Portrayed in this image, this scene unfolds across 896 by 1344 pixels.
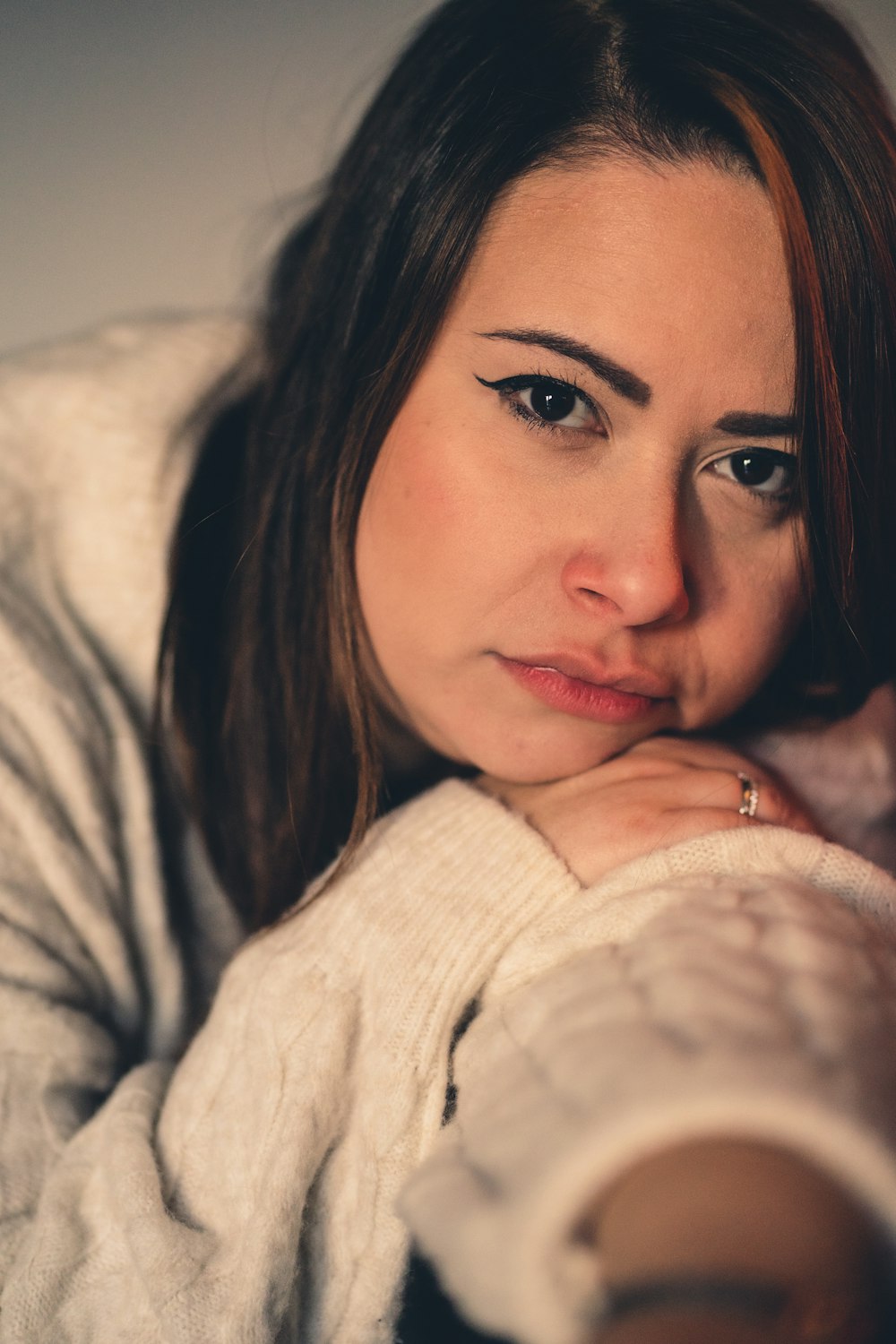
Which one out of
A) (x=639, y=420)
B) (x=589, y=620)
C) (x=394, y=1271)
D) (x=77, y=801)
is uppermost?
(x=639, y=420)

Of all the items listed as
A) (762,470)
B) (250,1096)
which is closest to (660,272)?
(762,470)

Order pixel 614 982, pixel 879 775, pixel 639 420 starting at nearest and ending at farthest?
pixel 614 982 < pixel 639 420 < pixel 879 775

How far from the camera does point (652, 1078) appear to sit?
0.40m

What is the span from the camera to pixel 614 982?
0.48 m

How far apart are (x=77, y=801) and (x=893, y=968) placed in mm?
697

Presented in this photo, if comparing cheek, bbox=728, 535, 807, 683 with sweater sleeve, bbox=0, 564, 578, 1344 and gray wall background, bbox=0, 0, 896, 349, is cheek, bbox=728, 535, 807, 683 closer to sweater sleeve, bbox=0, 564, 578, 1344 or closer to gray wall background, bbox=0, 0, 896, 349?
sweater sleeve, bbox=0, 564, 578, 1344

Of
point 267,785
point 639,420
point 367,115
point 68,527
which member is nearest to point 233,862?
point 267,785

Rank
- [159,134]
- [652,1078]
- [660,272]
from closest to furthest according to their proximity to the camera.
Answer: [652,1078] → [660,272] → [159,134]

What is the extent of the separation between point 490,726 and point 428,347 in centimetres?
31

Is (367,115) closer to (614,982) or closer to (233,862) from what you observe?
(233,862)

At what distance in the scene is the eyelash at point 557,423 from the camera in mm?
739

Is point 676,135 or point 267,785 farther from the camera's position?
point 267,785

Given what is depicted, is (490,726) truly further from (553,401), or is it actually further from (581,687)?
(553,401)

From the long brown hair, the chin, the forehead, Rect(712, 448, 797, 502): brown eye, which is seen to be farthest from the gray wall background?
the chin
